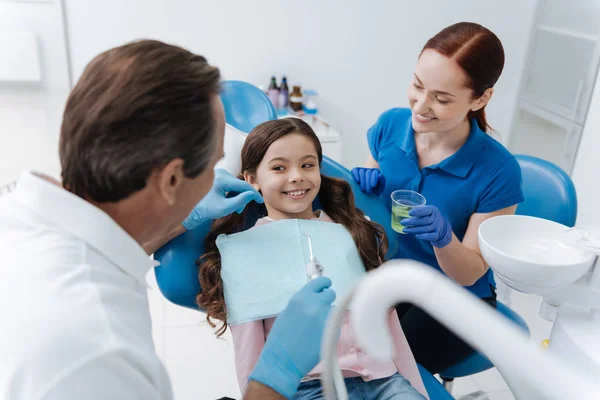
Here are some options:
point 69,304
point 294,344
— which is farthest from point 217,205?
point 69,304

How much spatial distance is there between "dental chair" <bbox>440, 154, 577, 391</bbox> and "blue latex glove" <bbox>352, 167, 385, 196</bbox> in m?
0.43

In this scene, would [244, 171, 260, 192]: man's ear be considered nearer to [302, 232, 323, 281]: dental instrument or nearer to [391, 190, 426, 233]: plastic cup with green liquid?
[302, 232, 323, 281]: dental instrument

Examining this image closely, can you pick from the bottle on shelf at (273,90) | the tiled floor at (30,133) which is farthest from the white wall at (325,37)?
the tiled floor at (30,133)

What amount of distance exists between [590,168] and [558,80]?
60cm

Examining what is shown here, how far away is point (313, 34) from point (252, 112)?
1414mm

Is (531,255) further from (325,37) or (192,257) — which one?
(325,37)

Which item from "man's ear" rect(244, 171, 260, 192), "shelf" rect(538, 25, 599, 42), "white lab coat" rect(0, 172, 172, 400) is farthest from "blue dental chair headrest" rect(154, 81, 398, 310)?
"shelf" rect(538, 25, 599, 42)

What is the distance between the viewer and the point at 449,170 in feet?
4.89

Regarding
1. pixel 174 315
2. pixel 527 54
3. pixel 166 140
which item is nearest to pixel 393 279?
pixel 166 140

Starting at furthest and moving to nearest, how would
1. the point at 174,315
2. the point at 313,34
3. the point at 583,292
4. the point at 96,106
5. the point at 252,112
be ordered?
1. the point at 313,34
2. the point at 174,315
3. the point at 252,112
4. the point at 583,292
5. the point at 96,106

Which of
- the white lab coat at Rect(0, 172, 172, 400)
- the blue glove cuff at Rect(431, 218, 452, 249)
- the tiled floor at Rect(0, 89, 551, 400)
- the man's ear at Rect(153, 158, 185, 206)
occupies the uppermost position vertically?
the man's ear at Rect(153, 158, 185, 206)

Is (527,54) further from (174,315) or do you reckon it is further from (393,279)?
(393,279)

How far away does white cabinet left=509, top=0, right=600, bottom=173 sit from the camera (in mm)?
2646

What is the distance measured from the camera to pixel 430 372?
4.82 ft
